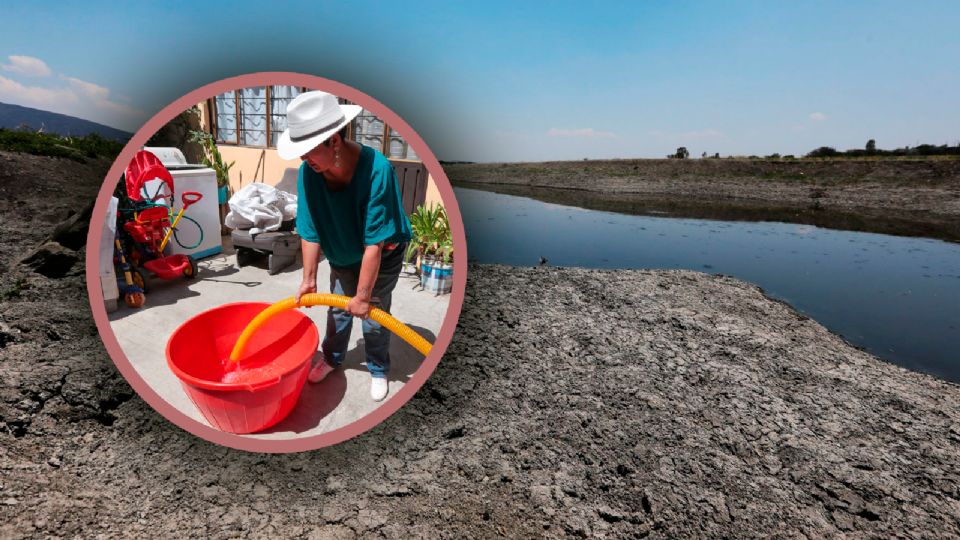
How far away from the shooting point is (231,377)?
5.36 ft

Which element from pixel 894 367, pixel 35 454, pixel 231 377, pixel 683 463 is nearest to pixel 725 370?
pixel 683 463

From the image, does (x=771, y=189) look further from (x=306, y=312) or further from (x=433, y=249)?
(x=306, y=312)

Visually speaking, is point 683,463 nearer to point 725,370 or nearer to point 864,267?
point 725,370

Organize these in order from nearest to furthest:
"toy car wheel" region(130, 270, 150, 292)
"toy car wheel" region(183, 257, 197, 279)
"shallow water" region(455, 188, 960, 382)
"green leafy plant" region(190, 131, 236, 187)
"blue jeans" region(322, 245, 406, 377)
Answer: "blue jeans" region(322, 245, 406, 377) < "green leafy plant" region(190, 131, 236, 187) < "toy car wheel" region(130, 270, 150, 292) < "toy car wheel" region(183, 257, 197, 279) < "shallow water" region(455, 188, 960, 382)

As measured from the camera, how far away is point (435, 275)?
8.21 ft

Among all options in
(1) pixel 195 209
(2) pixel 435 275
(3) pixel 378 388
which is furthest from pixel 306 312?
(1) pixel 195 209

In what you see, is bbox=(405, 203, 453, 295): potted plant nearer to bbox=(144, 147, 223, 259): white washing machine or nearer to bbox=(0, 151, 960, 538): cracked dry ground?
bbox=(0, 151, 960, 538): cracked dry ground

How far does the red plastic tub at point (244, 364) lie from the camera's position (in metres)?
1.34

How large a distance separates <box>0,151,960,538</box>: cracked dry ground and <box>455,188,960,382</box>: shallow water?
3.28ft

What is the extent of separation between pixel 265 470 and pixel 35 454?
2.74ft

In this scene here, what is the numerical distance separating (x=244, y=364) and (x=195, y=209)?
160 cm

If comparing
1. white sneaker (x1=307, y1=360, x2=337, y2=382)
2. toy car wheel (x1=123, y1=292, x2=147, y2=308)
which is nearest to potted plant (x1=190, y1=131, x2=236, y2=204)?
toy car wheel (x1=123, y1=292, x2=147, y2=308)

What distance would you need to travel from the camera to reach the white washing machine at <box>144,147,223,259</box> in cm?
248

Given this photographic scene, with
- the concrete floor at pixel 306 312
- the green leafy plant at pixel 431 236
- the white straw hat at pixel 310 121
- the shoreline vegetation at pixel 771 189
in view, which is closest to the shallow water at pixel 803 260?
the green leafy plant at pixel 431 236
